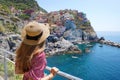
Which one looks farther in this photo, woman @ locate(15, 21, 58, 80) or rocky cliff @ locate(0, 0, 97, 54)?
rocky cliff @ locate(0, 0, 97, 54)

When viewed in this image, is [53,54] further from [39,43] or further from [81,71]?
[39,43]

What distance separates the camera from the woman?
2.45 meters

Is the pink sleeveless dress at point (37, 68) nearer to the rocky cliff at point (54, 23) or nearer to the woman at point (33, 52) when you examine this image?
the woman at point (33, 52)

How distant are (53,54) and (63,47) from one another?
10.1 metres

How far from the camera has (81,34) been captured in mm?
109688

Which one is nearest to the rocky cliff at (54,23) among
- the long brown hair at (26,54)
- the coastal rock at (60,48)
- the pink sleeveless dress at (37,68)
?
the coastal rock at (60,48)

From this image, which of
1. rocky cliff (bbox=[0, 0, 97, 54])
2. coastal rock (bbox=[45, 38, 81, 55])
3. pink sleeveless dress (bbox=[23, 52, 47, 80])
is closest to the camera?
pink sleeveless dress (bbox=[23, 52, 47, 80])

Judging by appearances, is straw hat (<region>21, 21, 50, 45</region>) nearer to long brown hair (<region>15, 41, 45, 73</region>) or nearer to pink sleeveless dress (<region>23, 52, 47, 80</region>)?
long brown hair (<region>15, 41, 45, 73</region>)

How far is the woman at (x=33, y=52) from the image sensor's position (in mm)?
2449

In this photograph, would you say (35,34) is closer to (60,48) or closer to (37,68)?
(37,68)

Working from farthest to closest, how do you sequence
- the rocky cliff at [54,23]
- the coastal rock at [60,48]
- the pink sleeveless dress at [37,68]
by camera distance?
the coastal rock at [60,48] < the rocky cliff at [54,23] < the pink sleeveless dress at [37,68]

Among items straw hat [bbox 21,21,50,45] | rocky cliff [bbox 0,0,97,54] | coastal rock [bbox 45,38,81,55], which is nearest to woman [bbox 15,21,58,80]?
straw hat [bbox 21,21,50,45]

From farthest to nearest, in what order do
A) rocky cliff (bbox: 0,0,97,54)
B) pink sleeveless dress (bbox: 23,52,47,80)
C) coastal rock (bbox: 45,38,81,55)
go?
coastal rock (bbox: 45,38,81,55) < rocky cliff (bbox: 0,0,97,54) < pink sleeveless dress (bbox: 23,52,47,80)

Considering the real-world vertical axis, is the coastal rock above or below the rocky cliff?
below
